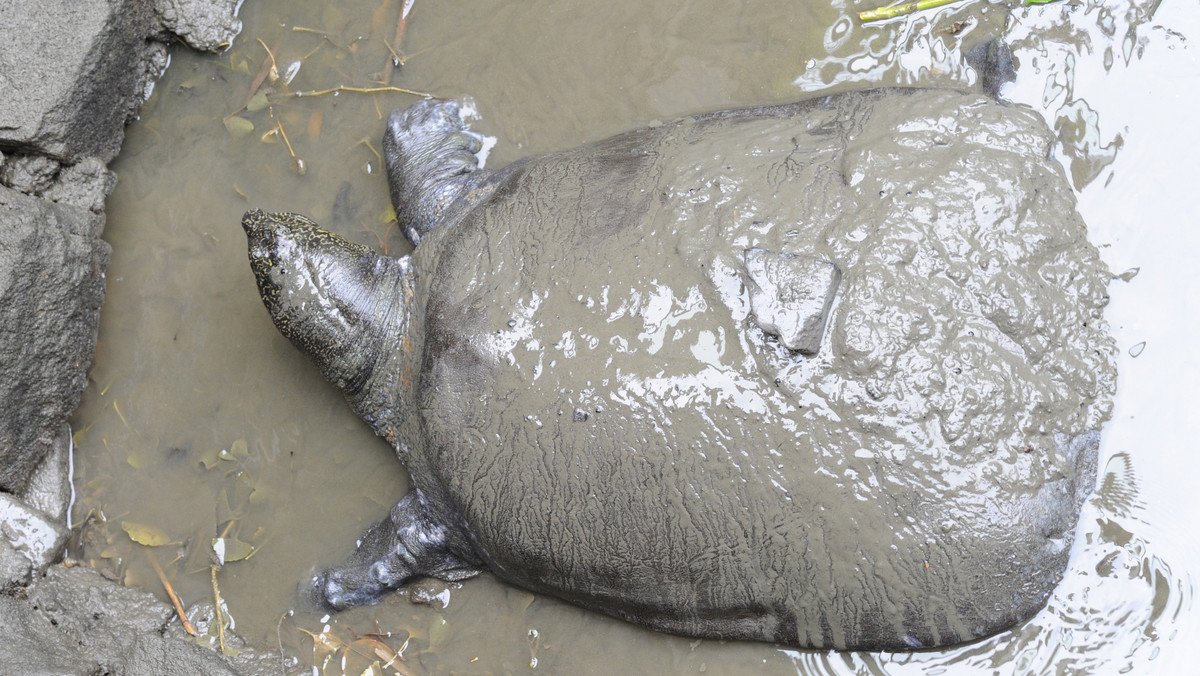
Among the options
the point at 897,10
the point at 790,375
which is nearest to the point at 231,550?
the point at 790,375

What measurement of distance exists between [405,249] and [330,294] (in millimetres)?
577

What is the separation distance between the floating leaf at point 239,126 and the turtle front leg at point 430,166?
0.75m

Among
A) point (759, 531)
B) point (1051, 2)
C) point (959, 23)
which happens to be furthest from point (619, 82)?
point (759, 531)

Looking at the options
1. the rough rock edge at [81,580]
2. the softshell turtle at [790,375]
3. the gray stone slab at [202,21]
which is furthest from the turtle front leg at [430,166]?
the rough rock edge at [81,580]

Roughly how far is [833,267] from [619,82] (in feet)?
5.90

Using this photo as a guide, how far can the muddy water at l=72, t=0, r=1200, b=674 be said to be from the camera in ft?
11.1

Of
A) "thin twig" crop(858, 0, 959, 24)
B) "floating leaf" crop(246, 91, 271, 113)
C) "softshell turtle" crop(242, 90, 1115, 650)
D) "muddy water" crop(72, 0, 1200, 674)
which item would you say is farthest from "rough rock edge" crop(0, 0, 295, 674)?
"thin twig" crop(858, 0, 959, 24)

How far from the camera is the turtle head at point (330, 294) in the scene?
367cm

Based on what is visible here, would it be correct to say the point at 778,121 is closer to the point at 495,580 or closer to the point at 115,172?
the point at 495,580

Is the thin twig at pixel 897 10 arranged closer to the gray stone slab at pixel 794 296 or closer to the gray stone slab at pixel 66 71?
the gray stone slab at pixel 794 296

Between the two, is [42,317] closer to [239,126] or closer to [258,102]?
[239,126]

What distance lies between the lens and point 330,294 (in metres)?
3.73

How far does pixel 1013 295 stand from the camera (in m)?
2.96

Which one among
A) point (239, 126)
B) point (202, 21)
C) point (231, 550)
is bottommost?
point (231, 550)
